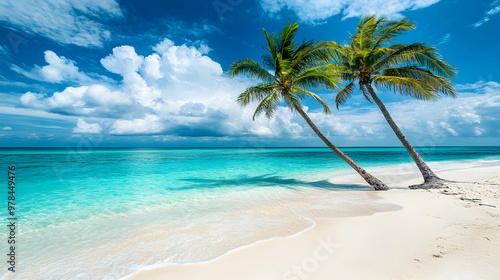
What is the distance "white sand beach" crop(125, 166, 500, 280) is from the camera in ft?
7.90

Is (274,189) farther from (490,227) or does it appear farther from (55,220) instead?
(55,220)

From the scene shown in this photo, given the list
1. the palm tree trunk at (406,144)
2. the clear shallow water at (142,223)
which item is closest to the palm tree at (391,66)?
the palm tree trunk at (406,144)

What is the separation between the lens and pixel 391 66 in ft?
28.7

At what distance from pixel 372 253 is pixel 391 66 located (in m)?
8.77

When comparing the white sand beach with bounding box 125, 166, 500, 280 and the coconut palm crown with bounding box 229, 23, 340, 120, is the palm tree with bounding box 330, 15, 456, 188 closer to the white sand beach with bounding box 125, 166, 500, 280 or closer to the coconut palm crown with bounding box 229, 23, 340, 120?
the coconut palm crown with bounding box 229, 23, 340, 120

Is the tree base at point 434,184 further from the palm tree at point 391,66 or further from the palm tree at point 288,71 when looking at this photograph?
the palm tree at point 288,71

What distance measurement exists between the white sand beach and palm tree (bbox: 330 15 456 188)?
4.86 metres

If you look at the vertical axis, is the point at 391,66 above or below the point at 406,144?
above

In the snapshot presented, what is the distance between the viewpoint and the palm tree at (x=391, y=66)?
7.78 metres

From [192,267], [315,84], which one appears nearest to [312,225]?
[192,267]

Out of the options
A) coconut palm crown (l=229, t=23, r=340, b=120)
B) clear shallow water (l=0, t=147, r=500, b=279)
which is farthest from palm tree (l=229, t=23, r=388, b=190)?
clear shallow water (l=0, t=147, r=500, b=279)

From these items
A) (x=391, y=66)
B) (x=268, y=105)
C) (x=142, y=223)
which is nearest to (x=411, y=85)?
(x=391, y=66)

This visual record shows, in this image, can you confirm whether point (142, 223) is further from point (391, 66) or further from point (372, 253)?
point (391, 66)

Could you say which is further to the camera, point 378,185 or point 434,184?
point 378,185
